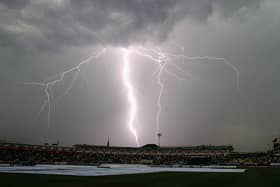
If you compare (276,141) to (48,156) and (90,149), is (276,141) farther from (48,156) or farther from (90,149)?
(48,156)

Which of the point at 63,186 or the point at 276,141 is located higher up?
the point at 276,141

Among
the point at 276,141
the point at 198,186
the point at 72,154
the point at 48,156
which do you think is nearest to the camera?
the point at 198,186

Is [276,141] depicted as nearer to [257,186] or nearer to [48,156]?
[48,156]

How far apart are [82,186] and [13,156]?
75.5 metres

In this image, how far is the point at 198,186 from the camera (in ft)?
61.2

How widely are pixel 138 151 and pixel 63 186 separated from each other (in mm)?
108175

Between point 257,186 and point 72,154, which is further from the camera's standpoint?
point 72,154

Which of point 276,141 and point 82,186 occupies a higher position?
point 276,141

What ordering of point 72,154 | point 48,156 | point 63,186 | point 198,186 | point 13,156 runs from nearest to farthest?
point 63,186, point 198,186, point 13,156, point 48,156, point 72,154

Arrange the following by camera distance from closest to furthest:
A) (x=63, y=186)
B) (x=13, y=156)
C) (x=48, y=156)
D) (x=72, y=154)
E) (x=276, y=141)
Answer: (x=63, y=186) → (x=13, y=156) → (x=48, y=156) → (x=72, y=154) → (x=276, y=141)

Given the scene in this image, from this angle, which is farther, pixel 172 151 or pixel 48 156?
pixel 172 151

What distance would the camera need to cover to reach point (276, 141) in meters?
114

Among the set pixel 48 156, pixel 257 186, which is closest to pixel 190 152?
pixel 48 156

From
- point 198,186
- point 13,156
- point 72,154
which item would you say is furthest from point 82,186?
point 72,154
